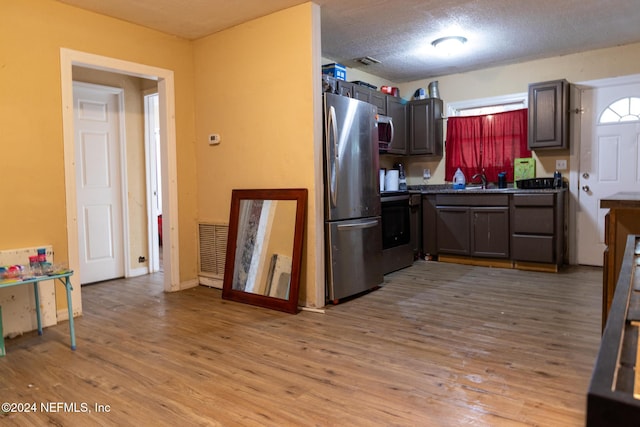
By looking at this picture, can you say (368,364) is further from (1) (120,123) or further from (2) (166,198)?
(1) (120,123)

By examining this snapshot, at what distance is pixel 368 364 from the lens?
231 cm

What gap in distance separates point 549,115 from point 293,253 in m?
3.43

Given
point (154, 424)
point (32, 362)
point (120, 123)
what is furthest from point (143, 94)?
point (154, 424)

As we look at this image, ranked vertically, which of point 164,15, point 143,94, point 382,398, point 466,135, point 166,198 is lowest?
point 382,398

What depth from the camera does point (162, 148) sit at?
157 inches

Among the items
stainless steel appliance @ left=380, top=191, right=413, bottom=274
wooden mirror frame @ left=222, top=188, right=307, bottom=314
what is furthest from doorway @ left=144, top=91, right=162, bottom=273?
stainless steel appliance @ left=380, top=191, right=413, bottom=274

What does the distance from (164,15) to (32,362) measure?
2704 mm

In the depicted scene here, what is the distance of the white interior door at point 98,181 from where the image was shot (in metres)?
4.25

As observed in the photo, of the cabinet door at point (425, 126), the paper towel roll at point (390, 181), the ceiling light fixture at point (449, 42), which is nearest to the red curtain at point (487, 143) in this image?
the cabinet door at point (425, 126)

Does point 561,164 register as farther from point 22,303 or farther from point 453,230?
point 22,303

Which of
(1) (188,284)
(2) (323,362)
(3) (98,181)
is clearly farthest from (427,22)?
(3) (98,181)

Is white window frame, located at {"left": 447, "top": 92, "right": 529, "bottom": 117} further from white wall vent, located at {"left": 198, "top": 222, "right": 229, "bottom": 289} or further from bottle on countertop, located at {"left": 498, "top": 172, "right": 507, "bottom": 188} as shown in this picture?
white wall vent, located at {"left": 198, "top": 222, "right": 229, "bottom": 289}

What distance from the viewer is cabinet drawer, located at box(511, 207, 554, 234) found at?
447cm

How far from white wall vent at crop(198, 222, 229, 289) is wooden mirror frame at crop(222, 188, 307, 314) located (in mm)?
222
